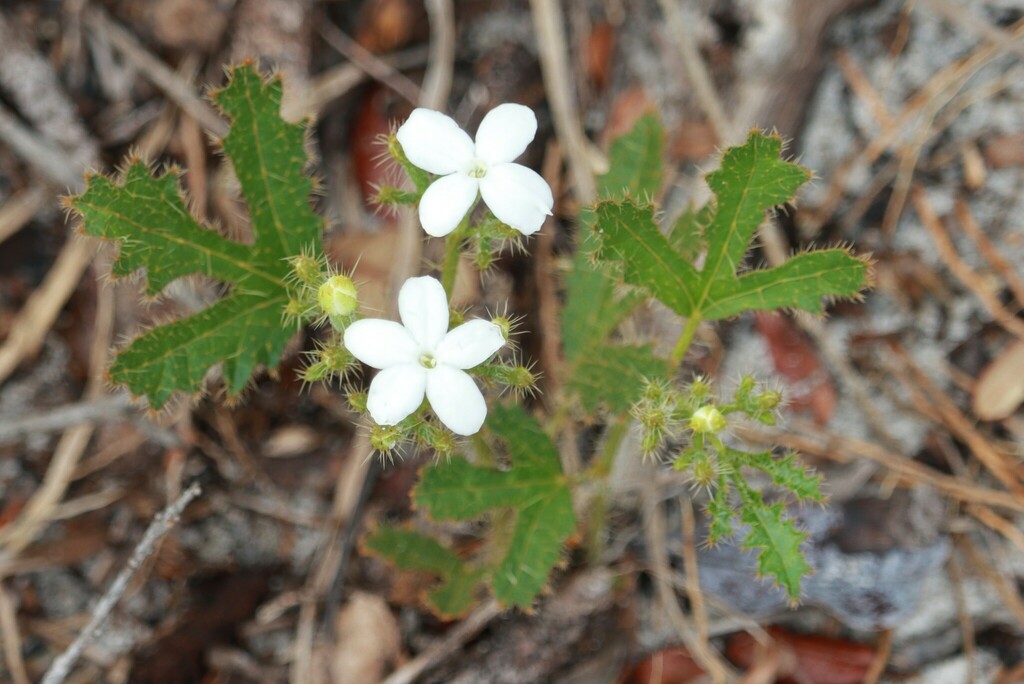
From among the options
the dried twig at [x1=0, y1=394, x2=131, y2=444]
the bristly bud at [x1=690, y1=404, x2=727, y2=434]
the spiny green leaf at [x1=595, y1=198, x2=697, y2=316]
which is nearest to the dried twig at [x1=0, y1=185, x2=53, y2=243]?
the dried twig at [x1=0, y1=394, x2=131, y2=444]

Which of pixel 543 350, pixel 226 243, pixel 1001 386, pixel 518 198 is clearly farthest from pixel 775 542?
pixel 226 243

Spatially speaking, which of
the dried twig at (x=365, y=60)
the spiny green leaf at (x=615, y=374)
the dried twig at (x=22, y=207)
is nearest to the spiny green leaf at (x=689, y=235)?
the spiny green leaf at (x=615, y=374)

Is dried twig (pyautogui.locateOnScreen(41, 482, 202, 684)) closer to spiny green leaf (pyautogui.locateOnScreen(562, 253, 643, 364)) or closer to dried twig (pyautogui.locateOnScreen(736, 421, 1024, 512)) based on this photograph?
spiny green leaf (pyautogui.locateOnScreen(562, 253, 643, 364))

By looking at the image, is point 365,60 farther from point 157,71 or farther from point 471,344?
point 471,344

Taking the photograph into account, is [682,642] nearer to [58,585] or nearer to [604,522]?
[604,522]

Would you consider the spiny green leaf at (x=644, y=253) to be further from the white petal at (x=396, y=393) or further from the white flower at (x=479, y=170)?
the white petal at (x=396, y=393)
